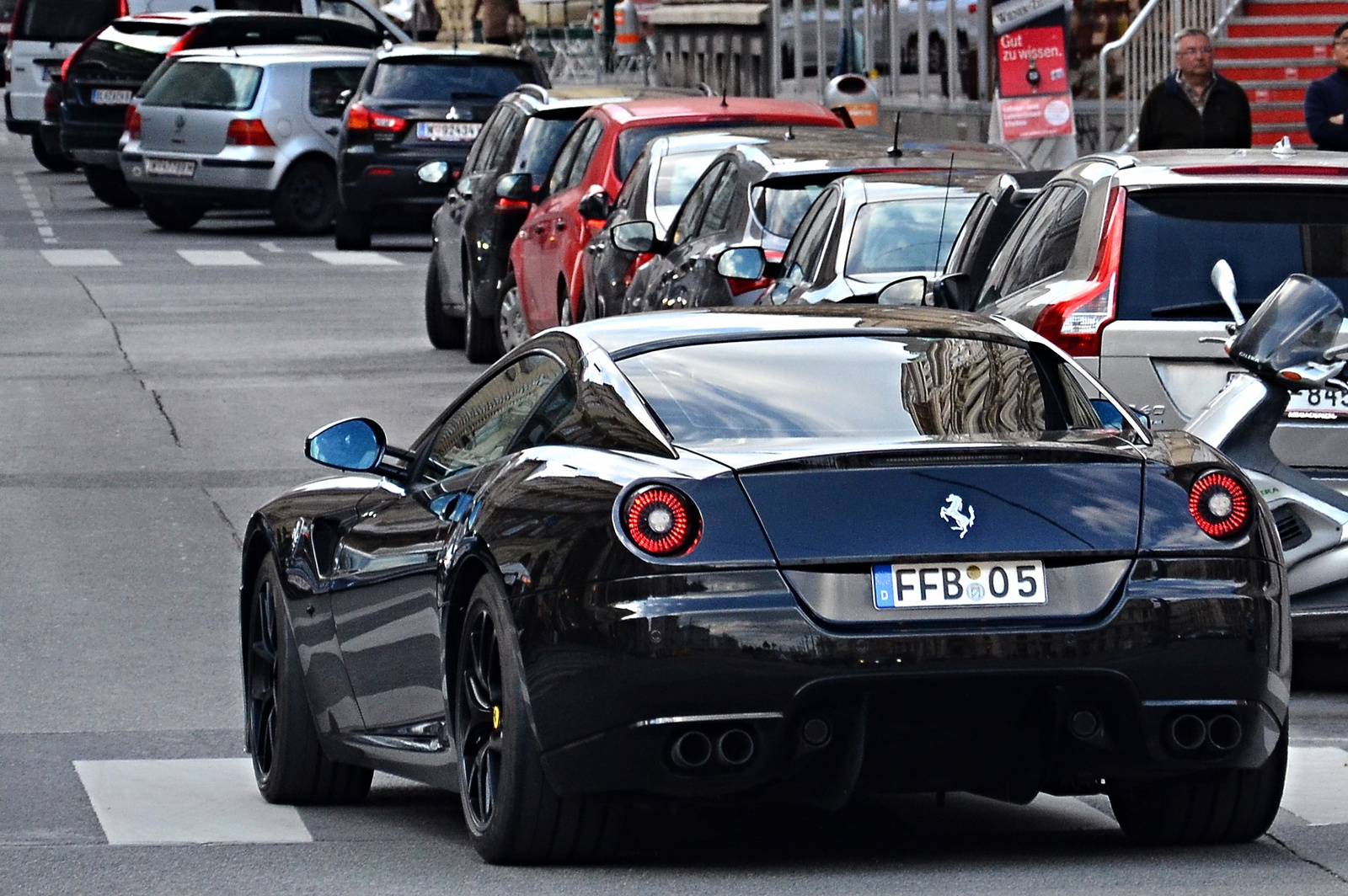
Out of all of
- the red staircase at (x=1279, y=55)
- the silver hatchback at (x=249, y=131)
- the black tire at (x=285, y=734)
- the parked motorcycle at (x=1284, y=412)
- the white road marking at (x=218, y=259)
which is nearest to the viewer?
the black tire at (x=285, y=734)

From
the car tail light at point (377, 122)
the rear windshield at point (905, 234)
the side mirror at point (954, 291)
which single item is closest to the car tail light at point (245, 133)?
the car tail light at point (377, 122)

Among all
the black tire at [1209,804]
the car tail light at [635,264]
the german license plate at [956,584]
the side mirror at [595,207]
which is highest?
the german license plate at [956,584]

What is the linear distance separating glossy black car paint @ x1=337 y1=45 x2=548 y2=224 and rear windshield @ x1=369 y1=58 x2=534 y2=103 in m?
0.02

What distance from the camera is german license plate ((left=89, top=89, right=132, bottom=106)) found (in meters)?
35.4

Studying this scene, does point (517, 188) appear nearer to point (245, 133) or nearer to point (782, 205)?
point (782, 205)

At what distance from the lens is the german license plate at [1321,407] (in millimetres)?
9539

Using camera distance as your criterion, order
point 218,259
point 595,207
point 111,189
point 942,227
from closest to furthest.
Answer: point 942,227
point 595,207
point 218,259
point 111,189

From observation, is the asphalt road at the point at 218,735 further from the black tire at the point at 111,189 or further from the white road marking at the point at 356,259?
the black tire at the point at 111,189

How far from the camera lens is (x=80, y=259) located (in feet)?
92.9

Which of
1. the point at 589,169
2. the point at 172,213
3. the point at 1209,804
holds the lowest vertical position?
the point at 172,213

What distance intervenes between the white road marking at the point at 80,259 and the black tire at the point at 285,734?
2022 centimetres

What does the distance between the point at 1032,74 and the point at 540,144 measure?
3.26m

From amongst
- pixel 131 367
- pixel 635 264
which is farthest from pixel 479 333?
pixel 635 264

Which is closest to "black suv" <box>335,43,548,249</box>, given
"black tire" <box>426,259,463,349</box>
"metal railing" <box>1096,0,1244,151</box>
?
"metal railing" <box>1096,0,1244,151</box>
